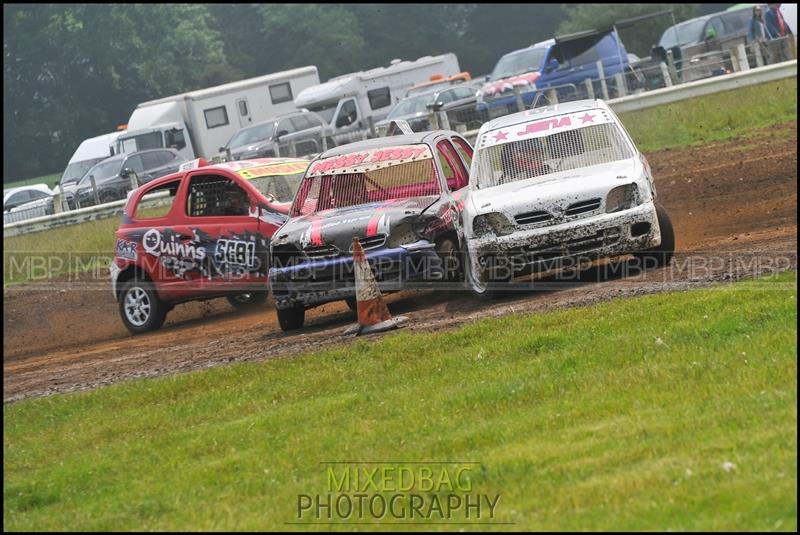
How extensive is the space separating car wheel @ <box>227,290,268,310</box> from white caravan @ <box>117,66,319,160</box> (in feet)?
80.0

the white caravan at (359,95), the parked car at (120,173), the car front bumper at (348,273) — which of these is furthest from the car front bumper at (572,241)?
the white caravan at (359,95)

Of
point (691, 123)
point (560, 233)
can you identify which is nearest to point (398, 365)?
point (560, 233)

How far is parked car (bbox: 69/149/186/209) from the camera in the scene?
3019cm

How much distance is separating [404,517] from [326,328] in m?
6.84

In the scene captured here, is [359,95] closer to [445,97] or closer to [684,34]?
[445,97]

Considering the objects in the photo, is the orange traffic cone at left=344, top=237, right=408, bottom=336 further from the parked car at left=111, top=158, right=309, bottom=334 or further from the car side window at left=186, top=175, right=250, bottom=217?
the car side window at left=186, top=175, right=250, bottom=217

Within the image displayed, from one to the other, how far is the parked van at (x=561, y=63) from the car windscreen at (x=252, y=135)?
5670mm

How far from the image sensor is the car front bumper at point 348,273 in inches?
499

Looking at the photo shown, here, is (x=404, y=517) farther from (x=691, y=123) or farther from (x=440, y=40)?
(x=440, y=40)

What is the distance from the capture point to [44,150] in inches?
2702

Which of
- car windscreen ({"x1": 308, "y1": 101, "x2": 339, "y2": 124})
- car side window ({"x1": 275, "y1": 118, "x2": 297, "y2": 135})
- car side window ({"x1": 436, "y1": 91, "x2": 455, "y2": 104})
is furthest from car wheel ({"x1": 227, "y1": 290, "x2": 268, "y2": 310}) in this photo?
car windscreen ({"x1": 308, "y1": 101, "x2": 339, "y2": 124})

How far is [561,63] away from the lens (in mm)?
34094

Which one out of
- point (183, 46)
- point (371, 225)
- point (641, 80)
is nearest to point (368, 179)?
point (371, 225)

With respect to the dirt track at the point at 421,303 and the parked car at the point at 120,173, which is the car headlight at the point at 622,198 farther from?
the parked car at the point at 120,173
